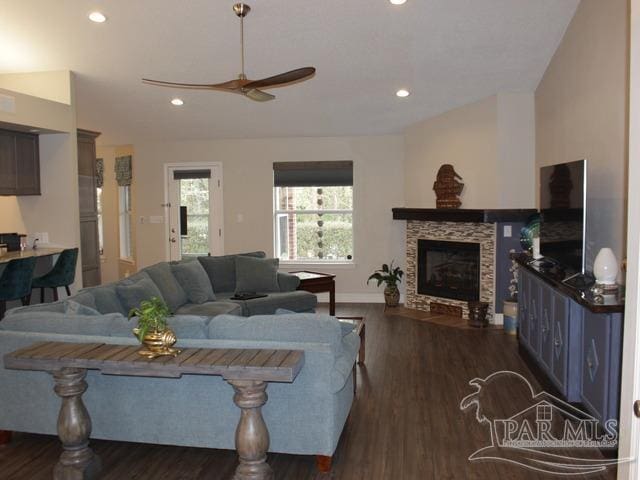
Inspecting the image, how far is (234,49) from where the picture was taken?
544 cm

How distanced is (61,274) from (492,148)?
204 inches

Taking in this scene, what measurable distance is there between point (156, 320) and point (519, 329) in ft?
12.7

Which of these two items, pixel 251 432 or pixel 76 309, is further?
pixel 76 309

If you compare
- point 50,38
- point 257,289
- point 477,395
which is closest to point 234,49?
point 50,38

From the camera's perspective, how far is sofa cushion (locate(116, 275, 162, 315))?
14.1ft

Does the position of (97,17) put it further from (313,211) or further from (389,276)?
(389,276)

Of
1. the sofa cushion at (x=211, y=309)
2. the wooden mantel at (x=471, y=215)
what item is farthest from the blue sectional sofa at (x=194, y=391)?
the wooden mantel at (x=471, y=215)

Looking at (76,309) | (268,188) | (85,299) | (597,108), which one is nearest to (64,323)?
(76,309)

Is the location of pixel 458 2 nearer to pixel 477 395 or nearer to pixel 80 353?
pixel 477 395

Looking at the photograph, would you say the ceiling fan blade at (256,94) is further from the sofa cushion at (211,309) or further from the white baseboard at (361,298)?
the white baseboard at (361,298)

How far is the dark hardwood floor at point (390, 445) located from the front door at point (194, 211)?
4.38m

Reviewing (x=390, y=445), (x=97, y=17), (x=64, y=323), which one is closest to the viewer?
(x=64, y=323)

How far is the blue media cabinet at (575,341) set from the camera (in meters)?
3.07

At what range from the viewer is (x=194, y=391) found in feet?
9.99
